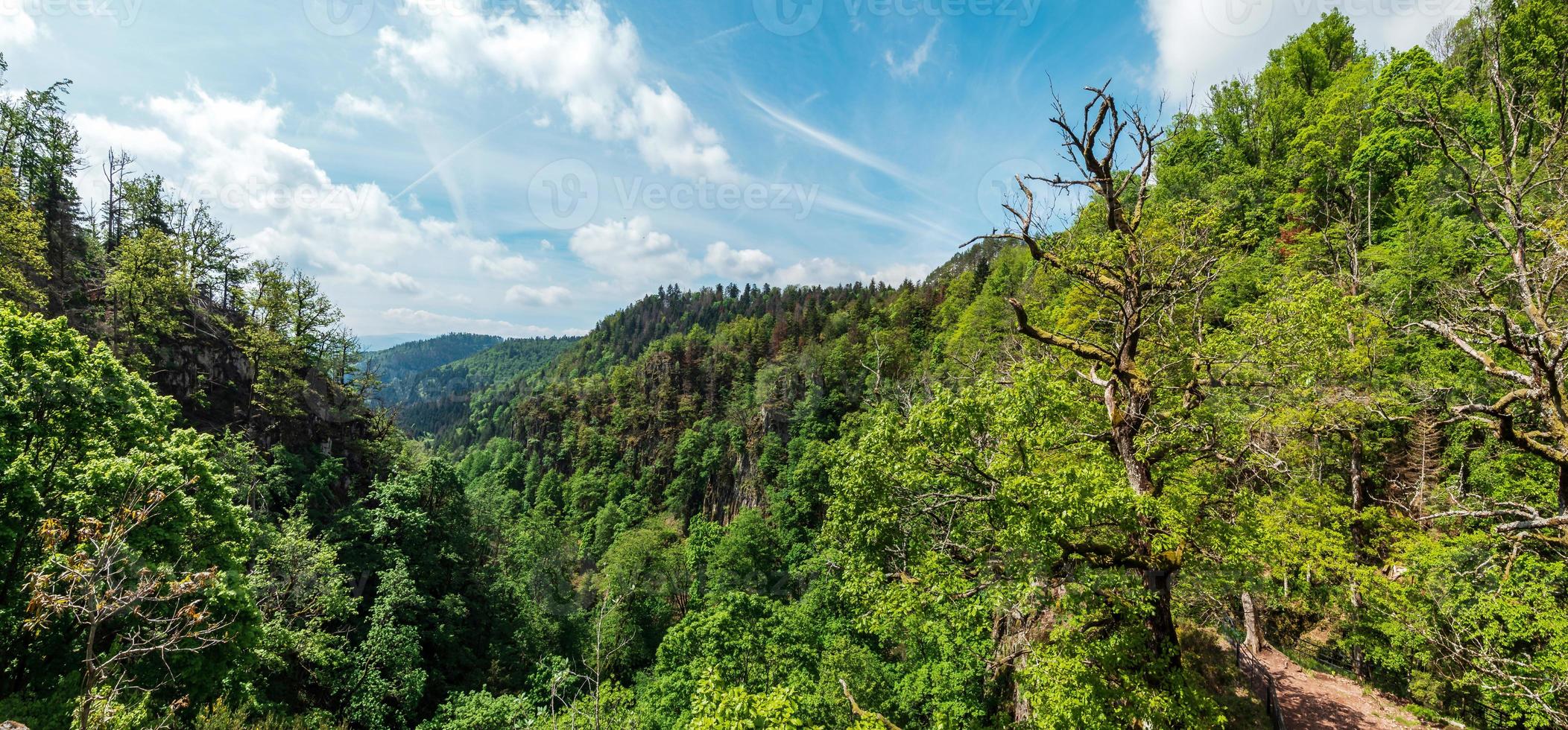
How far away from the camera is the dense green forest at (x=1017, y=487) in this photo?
891cm

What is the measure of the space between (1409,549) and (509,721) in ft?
94.0

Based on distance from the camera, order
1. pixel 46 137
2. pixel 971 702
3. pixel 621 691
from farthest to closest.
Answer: pixel 46 137, pixel 621 691, pixel 971 702

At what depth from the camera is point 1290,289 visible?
16.8 m

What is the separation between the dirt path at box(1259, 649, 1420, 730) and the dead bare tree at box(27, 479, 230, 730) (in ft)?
73.8

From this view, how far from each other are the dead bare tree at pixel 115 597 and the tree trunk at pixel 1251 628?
77.9ft

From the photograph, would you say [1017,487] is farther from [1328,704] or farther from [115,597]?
[115,597]

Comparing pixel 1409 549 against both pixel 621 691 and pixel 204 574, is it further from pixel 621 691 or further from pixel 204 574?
pixel 621 691

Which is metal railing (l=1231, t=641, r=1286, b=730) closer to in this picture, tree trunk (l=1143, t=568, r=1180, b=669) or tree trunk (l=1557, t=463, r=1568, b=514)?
tree trunk (l=1143, t=568, r=1180, b=669)

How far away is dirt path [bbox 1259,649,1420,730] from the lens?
12.8 meters

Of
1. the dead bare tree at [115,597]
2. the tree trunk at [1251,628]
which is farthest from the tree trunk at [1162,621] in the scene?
the dead bare tree at [115,597]

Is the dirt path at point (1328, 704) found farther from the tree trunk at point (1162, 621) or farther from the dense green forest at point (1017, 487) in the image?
the tree trunk at point (1162, 621)

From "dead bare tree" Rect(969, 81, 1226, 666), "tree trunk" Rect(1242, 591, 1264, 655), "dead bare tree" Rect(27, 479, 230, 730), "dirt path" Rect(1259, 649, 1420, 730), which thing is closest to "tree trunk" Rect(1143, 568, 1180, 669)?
"dead bare tree" Rect(969, 81, 1226, 666)

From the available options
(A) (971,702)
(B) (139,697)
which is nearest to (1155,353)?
(A) (971,702)

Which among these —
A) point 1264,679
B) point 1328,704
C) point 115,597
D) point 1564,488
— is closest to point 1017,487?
point 1564,488
